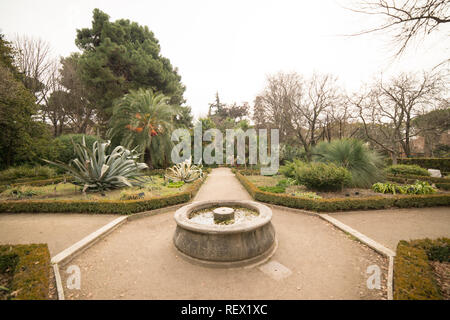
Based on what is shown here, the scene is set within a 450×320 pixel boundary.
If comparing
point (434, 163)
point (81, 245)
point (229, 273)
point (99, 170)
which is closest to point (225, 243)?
point (229, 273)

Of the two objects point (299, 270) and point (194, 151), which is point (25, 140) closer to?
point (194, 151)

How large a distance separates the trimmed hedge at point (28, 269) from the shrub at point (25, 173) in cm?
1162

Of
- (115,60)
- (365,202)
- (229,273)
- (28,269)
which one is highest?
(115,60)

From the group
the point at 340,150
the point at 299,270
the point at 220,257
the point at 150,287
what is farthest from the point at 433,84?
the point at 150,287

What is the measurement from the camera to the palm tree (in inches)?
565

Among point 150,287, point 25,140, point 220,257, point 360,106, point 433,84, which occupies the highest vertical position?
point 433,84

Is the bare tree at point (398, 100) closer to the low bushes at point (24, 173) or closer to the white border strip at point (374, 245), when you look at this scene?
the white border strip at point (374, 245)

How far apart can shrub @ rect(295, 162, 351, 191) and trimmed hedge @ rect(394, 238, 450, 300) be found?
12.7ft

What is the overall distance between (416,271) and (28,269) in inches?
227

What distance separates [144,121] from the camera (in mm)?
14492

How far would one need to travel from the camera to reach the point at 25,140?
→ 444 inches

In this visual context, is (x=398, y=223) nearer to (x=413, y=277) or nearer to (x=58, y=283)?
(x=413, y=277)

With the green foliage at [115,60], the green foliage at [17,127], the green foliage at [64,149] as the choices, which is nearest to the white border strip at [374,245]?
the green foliage at [17,127]

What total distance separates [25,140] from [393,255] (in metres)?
17.7
